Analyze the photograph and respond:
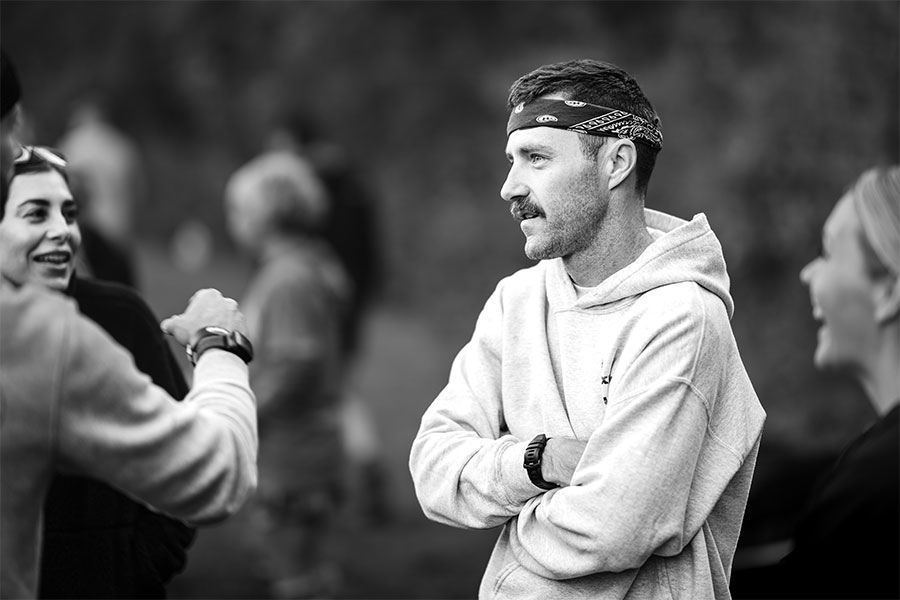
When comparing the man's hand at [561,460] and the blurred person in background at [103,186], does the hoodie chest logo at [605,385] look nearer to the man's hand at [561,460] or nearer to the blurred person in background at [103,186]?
the man's hand at [561,460]

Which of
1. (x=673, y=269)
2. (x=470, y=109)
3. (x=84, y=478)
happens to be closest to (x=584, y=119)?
(x=673, y=269)

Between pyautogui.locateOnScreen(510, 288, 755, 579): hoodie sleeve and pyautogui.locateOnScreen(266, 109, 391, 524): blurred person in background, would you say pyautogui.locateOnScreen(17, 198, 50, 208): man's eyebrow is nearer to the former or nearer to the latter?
pyautogui.locateOnScreen(510, 288, 755, 579): hoodie sleeve

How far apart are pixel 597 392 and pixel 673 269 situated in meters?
0.31

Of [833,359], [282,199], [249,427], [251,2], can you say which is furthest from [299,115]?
[249,427]

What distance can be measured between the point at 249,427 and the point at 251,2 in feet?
29.8

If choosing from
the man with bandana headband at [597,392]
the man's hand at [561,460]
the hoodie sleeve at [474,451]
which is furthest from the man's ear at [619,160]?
the man's hand at [561,460]

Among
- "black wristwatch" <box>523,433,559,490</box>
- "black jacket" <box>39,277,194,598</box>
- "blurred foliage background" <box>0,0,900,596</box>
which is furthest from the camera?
"blurred foliage background" <box>0,0,900,596</box>

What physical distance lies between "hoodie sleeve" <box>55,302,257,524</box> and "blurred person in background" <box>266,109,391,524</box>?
22.1ft

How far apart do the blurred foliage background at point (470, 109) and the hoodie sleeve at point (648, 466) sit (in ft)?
20.6

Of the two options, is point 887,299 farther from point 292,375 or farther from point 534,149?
point 292,375

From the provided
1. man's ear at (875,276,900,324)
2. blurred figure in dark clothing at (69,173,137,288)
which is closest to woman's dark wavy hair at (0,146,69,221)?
man's ear at (875,276,900,324)

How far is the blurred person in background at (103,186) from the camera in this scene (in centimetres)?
559

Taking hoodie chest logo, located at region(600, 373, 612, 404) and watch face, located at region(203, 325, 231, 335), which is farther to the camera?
hoodie chest logo, located at region(600, 373, 612, 404)

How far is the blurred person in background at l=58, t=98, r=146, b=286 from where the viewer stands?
220 inches
